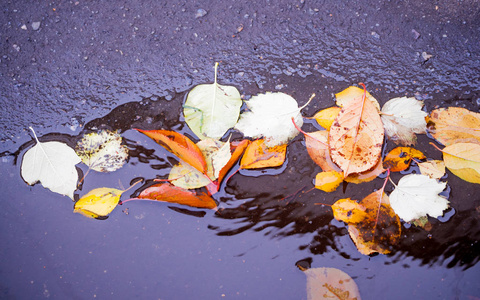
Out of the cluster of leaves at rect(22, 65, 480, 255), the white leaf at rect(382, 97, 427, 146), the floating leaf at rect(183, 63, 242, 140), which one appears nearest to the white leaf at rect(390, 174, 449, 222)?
the cluster of leaves at rect(22, 65, 480, 255)

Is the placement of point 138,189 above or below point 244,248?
above

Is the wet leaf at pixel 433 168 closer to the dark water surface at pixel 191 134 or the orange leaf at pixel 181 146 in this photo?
the dark water surface at pixel 191 134

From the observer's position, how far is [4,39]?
4.63 feet

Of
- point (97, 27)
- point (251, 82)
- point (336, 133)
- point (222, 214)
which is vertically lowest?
point (222, 214)

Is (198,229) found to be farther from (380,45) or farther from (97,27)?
(380,45)

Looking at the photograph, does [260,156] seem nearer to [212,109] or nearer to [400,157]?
[212,109]

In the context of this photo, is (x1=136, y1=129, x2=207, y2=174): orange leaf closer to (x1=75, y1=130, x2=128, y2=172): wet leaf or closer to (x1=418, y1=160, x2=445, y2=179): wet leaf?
(x1=75, y1=130, x2=128, y2=172): wet leaf

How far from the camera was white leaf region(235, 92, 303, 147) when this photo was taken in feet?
4.34

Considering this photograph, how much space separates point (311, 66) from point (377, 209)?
27.1 inches

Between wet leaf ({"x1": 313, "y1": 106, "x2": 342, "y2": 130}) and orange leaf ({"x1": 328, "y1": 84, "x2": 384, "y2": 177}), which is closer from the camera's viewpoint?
orange leaf ({"x1": 328, "y1": 84, "x2": 384, "y2": 177})

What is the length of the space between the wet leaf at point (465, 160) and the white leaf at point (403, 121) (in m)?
0.14

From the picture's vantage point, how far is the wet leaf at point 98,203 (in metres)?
1.28

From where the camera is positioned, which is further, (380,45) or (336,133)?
(380,45)

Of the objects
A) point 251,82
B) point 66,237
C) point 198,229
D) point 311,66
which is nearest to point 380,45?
point 311,66
